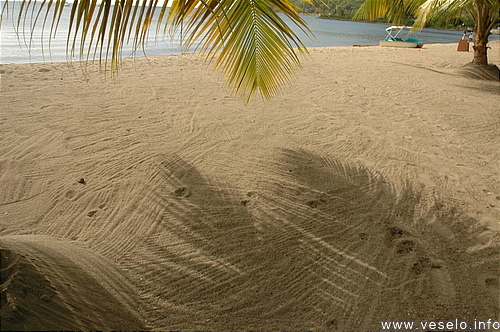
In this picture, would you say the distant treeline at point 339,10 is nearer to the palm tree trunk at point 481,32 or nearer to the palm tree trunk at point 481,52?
the palm tree trunk at point 481,32

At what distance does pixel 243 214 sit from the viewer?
3.23 metres

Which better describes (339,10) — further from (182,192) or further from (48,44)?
(48,44)

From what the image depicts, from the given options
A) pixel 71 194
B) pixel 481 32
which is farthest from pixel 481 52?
pixel 71 194

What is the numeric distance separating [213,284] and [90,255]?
1.00m

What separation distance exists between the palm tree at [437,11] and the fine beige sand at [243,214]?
10.3 ft

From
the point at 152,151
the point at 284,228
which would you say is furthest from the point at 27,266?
the point at 152,151

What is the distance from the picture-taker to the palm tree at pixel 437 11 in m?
8.04

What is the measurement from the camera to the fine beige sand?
2.22 metres

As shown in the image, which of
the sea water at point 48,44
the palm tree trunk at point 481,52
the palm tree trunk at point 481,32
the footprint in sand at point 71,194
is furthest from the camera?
the palm tree trunk at point 481,52

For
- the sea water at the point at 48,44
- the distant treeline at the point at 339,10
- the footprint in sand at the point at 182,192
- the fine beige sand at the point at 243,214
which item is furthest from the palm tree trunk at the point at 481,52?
the footprint in sand at the point at 182,192

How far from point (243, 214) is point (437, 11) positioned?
8.35 m

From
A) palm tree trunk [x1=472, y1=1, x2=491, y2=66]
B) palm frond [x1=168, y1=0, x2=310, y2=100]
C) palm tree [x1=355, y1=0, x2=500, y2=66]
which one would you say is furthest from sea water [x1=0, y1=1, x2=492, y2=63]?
palm tree trunk [x1=472, y1=1, x2=491, y2=66]

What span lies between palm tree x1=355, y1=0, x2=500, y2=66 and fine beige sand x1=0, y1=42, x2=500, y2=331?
3.13 meters

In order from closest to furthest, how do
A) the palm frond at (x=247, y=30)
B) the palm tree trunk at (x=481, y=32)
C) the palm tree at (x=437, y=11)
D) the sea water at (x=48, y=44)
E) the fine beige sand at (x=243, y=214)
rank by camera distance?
1. the fine beige sand at (x=243, y=214)
2. the palm frond at (x=247, y=30)
3. the sea water at (x=48, y=44)
4. the palm tree at (x=437, y=11)
5. the palm tree trunk at (x=481, y=32)
